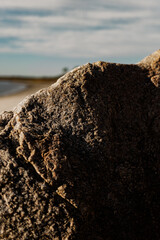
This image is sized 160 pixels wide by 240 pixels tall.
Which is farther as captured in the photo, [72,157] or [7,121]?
[7,121]

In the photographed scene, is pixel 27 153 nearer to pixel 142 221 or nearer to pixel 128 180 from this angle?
pixel 128 180

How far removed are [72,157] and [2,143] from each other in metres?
0.75

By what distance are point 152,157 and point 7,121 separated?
1652 mm

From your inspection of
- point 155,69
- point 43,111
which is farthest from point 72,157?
point 155,69

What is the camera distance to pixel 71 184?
3018 mm

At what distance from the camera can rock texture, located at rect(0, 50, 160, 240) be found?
2.99 meters

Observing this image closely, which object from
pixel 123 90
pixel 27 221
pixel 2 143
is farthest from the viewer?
pixel 123 90

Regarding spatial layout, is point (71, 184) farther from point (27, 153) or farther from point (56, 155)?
point (27, 153)

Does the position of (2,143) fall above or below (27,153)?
above

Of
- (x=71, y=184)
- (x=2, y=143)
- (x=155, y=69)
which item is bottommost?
(x=71, y=184)

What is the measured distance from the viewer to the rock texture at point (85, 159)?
118 inches

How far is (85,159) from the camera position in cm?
316

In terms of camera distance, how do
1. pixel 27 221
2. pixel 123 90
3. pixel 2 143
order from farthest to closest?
pixel 123 90 → pixel 2 143 → pixel 27 221

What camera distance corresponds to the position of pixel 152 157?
3.40 m
